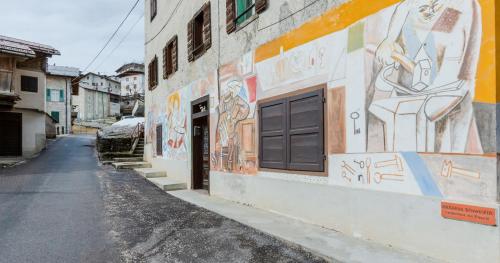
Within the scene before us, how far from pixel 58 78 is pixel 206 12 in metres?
32.5

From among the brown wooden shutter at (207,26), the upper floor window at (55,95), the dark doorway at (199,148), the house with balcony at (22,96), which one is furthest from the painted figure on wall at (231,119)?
the upper floor window at (55,95)

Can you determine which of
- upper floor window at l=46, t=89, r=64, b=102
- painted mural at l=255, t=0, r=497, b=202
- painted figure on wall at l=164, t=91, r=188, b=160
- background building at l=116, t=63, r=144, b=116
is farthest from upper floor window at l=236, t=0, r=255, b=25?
background building at l=116, t=63, r=144, b=116

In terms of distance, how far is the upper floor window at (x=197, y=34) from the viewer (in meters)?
10.4

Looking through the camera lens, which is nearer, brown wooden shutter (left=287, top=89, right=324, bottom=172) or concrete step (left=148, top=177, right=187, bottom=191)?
brown wooden shutter (left=287, top=89, right=324, bottom=172)

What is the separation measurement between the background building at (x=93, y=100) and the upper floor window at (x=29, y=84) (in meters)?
22.5

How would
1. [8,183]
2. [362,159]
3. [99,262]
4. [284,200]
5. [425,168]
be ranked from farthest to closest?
[8,183]
[284,200]
[362,159]
[99,262]
[425,168]

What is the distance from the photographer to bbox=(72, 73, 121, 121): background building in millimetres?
50000

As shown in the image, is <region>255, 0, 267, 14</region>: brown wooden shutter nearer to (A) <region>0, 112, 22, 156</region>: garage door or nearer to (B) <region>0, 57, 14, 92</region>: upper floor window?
(B) <region>0, 57, 14, 92</region>: upper floor window

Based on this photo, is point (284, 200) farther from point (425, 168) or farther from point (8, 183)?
point (8, 183)

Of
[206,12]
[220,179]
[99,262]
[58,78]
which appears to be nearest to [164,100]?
[206,12]

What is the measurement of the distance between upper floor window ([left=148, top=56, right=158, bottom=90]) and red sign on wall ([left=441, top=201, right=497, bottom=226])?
1389 cm

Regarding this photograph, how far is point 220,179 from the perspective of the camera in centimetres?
943

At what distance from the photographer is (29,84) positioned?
21.4 meters

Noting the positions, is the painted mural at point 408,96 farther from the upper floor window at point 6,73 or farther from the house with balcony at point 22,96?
the house with balcony at point 22,96
